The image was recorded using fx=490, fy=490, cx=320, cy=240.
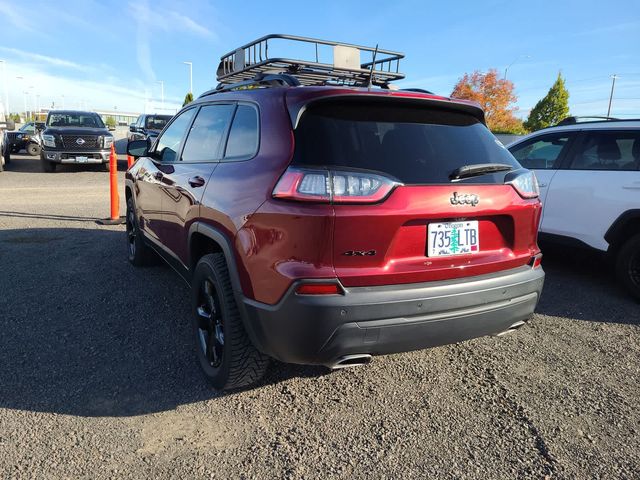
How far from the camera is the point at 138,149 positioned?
4.78m

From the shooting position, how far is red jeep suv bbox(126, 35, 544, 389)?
7.39ft

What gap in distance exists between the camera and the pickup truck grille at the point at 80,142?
15.4 metres

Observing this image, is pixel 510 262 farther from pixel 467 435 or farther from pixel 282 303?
pixel 282 303

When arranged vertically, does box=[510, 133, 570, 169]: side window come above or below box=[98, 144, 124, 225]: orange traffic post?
above

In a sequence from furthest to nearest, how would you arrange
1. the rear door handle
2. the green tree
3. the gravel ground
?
the green tree, the rear door handle, the gravel ground

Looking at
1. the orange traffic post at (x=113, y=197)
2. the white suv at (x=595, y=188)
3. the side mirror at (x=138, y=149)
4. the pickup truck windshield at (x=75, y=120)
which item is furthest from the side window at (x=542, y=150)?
the pickup truck windshield at (x=75, y=120)

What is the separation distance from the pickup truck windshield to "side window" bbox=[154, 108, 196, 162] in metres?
13.8

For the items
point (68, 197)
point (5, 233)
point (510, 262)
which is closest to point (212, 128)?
point (510, 262)

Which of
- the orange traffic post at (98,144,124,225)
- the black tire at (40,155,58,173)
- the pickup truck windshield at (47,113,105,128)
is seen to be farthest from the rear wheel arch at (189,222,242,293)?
the pickup truck windshield at (47,113,105,128)

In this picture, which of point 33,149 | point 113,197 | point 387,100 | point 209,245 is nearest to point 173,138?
point 209,245

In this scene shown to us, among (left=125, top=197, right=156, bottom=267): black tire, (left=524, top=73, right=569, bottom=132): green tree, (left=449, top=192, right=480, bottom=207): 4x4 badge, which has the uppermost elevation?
(left=524, top=73, right=569, bottom=132): green tree

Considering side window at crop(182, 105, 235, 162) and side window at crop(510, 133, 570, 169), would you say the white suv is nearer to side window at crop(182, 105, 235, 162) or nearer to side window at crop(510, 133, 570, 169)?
side window at crop(510, 133, 570, 169)

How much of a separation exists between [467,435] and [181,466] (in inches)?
57.2

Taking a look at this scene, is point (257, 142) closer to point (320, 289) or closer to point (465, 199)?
point (320, 289)
